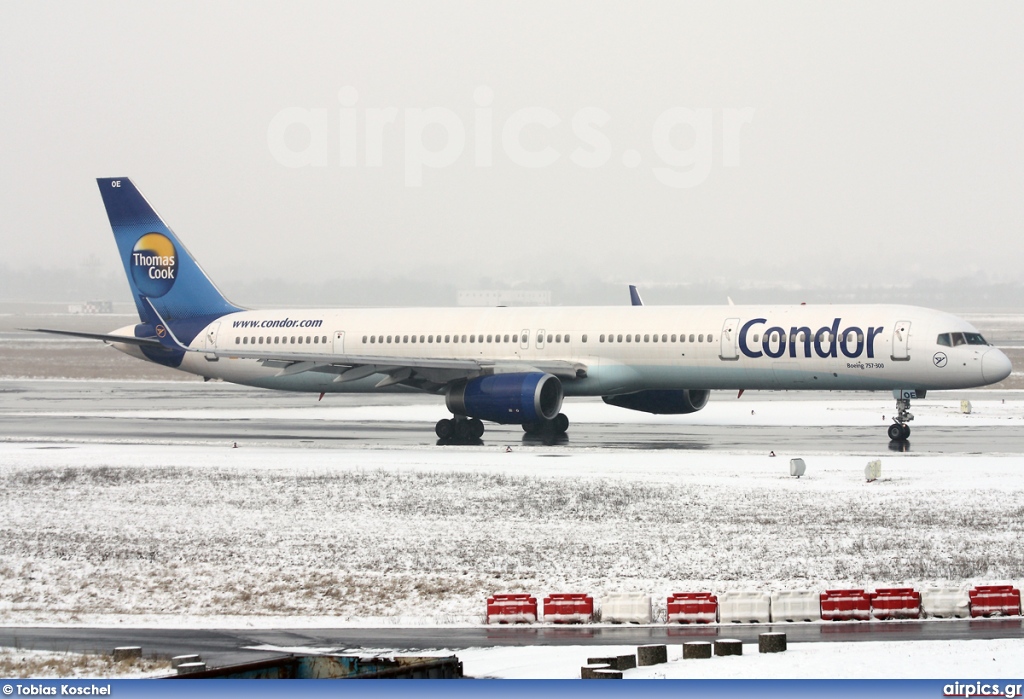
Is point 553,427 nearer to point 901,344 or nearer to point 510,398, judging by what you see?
point 510,398

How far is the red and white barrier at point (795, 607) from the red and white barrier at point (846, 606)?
133mm

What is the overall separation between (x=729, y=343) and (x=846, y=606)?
24.5m

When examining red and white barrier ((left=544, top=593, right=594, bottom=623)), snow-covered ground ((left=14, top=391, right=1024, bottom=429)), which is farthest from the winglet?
red and white barrier ((left=544, top=593, right=594, bottom=623))

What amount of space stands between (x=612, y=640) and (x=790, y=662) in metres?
3.02

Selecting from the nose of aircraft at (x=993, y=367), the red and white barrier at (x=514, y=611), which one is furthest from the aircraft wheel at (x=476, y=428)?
the red and white barrier at (x=514, y=611)

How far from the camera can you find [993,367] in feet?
128

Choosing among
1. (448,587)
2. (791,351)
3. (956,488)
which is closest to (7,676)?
(448,587)

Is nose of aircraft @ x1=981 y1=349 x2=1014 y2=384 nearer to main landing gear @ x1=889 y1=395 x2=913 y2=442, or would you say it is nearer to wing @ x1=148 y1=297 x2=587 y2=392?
main landing gear @ x1=889 y1=395 x2=913 y2=442

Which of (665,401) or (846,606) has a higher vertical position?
(665,401)

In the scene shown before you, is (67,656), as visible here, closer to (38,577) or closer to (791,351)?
(38,577)

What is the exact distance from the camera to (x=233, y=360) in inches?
1971

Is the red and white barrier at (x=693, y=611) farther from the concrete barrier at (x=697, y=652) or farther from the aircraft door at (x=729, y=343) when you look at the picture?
the aircraft door at (x=729, y=343)

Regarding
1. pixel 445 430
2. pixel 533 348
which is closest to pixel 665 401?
pixel 533 348

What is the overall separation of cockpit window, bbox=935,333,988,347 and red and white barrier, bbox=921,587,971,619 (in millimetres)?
22895
